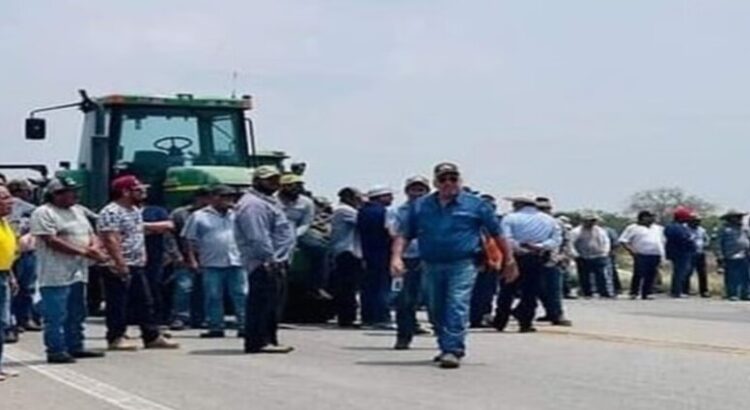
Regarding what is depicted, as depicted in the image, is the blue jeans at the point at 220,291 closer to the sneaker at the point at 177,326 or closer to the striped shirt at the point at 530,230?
the sneaker at the point at 177,326

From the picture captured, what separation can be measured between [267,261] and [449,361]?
7.57ft

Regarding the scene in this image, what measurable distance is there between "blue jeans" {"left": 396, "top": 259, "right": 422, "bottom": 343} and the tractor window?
22.2 feet

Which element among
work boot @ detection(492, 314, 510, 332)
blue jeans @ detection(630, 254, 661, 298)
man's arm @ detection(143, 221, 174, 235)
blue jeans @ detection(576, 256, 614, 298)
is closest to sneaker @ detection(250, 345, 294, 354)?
man's arm @ detection(143, 221, 174, 235)

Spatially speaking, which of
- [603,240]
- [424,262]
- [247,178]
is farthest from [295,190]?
[603,240]

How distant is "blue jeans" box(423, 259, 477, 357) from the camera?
1538 centimetres

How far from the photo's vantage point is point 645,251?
32500 mm

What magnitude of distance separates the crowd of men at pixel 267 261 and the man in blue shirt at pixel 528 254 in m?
0.02

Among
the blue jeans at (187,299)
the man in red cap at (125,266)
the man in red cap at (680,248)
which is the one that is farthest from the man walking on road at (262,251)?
the man in red cap at (680,248)

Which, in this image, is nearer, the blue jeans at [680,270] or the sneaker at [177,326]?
the sneaker at [177,326]

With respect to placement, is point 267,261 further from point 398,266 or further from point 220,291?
point 220,291

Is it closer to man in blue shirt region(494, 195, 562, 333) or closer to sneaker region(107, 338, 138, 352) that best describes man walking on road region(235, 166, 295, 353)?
sneaker region(107, 338, 138, 352)

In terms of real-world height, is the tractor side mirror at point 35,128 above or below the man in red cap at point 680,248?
above

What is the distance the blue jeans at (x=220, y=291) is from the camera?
19500mm

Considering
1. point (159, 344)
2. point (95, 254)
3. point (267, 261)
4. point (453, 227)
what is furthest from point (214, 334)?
point (453, 227)
